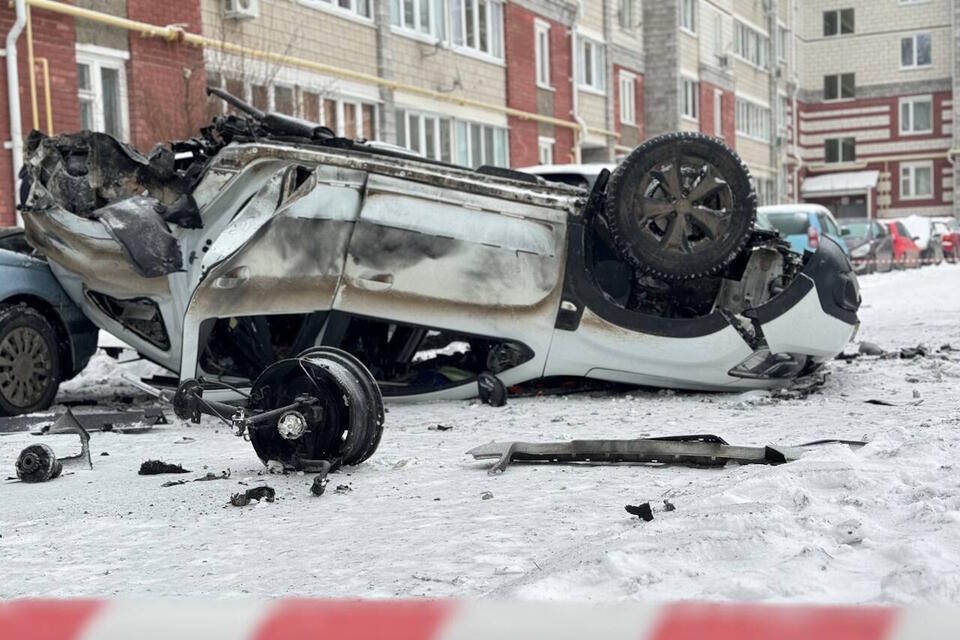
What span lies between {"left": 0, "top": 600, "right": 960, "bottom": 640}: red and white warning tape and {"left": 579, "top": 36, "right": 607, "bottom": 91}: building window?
31.6m

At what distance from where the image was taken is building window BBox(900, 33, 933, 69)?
5656 cm

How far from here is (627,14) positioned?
35.7m

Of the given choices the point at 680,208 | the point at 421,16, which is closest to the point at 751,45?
the point at 421,16

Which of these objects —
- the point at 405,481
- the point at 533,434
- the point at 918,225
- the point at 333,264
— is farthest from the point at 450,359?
the point at 918,225

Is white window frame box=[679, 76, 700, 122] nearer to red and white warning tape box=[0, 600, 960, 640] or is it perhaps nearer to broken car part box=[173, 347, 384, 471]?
broken car part box=[173, 347, 384, 471]

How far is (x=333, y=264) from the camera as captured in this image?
705 centimetres

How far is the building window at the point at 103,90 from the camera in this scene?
15617 millimetres

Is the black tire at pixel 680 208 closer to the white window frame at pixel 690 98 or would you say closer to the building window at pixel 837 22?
the white window frame at pixel 690 98

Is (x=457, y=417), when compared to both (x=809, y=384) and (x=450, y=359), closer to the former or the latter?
(x=450, y=359)

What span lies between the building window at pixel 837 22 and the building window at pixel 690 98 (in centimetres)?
2150

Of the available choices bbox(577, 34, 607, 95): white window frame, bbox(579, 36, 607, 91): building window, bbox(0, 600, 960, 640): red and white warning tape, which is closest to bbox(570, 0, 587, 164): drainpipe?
bbox(577, 34, 607, 95): white window frame

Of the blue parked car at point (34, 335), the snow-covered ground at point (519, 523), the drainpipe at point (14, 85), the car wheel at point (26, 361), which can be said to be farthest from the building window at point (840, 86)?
the car wheel at point (26, 361)

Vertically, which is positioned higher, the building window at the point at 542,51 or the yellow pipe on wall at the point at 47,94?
the building window at the point at 542,51

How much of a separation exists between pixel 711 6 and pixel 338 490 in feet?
132
